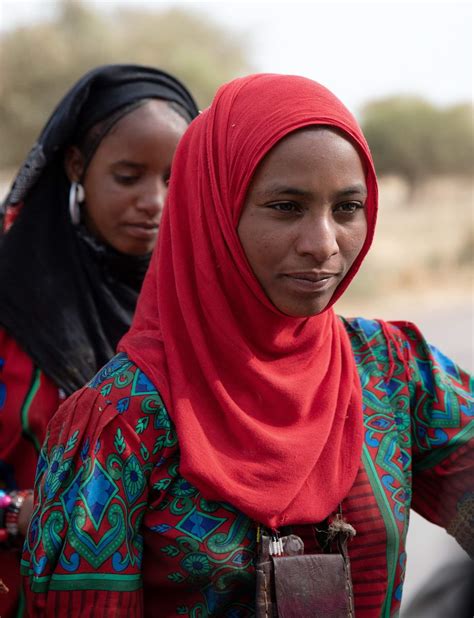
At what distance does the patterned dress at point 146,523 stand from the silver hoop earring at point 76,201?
4.46ft

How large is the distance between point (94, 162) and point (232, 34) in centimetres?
3454

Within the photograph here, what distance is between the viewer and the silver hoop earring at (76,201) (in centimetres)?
351

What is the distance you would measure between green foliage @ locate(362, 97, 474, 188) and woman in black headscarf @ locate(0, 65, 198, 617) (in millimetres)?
30163

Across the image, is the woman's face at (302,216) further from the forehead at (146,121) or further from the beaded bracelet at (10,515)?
the forehead at (146,121)

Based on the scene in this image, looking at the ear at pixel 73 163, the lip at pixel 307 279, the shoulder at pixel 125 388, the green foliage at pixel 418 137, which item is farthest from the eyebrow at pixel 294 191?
the green foliage at pixel 418 137

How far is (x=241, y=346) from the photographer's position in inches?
87.5

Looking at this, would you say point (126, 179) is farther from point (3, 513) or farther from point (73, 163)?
point (3, 513)

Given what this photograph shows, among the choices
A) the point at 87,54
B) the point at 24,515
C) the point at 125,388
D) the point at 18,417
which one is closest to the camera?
the point at 125,388

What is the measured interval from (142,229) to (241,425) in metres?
1.38

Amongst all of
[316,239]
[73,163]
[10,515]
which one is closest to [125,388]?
[316,239]

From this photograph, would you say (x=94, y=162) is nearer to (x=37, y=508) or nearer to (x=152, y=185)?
(x=152, y=185)

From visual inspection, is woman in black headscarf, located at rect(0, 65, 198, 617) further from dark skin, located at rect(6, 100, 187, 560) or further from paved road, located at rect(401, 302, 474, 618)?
paved road, located at rect(401, 302, 474, 618)

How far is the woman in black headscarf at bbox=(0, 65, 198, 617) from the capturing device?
10.2 feet

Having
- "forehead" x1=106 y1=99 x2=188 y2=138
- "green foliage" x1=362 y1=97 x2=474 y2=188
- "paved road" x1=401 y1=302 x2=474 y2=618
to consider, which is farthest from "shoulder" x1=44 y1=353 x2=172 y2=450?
"green foliage" x1=362 y1=97 x2=474 y2=188
